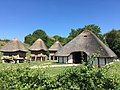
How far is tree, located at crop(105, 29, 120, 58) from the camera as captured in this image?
2891 inches

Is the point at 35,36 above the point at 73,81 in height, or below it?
above

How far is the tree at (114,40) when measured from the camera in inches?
2891

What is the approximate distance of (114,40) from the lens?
248ft

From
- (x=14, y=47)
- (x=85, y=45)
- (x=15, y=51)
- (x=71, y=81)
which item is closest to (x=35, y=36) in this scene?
(x=14, y=47)

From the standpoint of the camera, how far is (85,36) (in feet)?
171

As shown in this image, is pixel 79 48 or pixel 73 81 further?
pixel 79 48

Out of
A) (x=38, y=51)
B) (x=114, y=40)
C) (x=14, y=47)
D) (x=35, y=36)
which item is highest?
(x=35, y=36)

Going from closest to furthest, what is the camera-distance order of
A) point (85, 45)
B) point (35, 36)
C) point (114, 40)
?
point (85, 45), point (114, 40), point (35, 36)

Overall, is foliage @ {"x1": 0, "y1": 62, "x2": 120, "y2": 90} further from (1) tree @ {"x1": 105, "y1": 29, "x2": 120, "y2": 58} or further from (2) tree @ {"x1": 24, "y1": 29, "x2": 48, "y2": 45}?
(2) tree @ {"x1": 24, "y1": 29, "x2": 48, "y2": 45}

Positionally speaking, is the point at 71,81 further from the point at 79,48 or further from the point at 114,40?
the point at 114,40

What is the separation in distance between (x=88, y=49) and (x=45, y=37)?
58463 millimetres

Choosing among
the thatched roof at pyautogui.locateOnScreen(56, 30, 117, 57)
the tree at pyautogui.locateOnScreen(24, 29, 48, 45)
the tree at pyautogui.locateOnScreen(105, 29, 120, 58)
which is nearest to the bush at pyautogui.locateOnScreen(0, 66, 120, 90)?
the thatched roof at pyautogui.locateOnScreen(56, 30, 117, 57)

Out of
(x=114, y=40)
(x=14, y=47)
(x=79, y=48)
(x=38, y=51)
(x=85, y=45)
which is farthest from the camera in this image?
(x=114, y=40)

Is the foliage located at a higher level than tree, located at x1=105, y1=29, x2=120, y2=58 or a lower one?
lower
